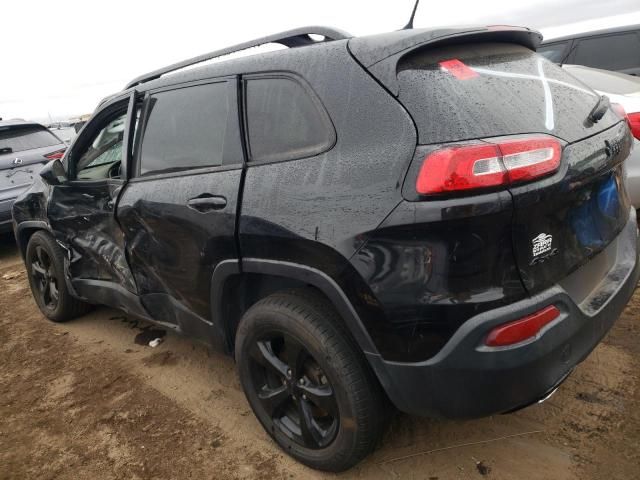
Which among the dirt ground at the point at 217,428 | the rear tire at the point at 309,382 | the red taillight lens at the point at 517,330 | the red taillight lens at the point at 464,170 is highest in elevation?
the red taillight lens at the point at 464,170

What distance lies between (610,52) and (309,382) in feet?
20.7

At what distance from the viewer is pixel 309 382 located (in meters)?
2.12

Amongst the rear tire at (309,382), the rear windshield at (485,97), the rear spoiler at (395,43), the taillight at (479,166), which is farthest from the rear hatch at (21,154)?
the taillight at (479,166)

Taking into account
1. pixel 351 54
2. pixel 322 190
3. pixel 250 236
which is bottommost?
pixel 250 236

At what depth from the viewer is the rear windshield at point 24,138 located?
6.36 m

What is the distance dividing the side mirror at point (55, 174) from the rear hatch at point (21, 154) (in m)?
3.01

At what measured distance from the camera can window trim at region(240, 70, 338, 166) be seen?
1870mm

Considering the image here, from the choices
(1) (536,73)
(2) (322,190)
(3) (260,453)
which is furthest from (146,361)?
(1) (536,73)

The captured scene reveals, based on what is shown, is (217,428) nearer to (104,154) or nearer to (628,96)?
(104,154)

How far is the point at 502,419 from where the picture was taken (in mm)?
2402

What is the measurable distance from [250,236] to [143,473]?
1.24 metres

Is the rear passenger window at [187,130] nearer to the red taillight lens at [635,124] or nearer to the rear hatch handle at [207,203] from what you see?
the rear hatch handle at [207,203]

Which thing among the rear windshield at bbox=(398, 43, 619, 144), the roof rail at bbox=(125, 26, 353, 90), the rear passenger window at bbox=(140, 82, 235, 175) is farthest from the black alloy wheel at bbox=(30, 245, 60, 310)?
the rear windshield at bbox=(398, 43, 619, 144)

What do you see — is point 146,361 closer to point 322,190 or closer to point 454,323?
point 322,190
